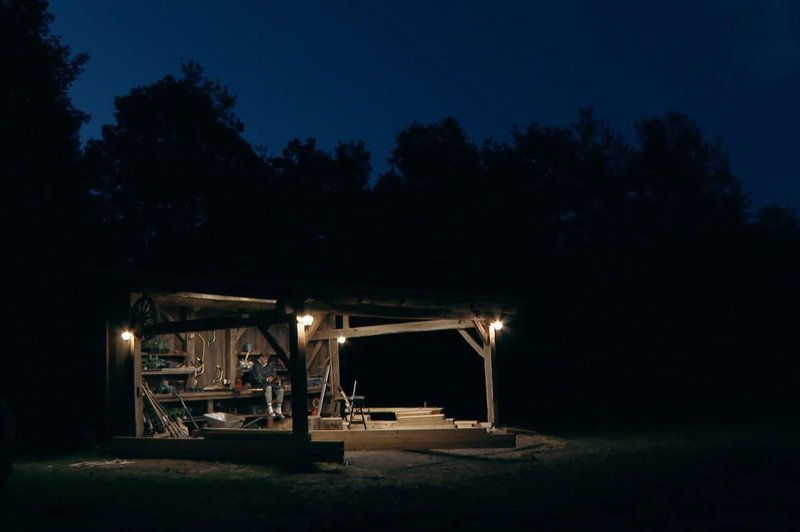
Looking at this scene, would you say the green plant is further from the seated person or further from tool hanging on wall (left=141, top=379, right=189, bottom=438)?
the seated person

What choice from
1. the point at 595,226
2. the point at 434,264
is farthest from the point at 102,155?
the point at 595,226

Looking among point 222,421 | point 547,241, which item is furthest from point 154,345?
point 547,241

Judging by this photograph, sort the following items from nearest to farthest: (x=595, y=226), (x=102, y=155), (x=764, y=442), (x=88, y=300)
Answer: (x=764, y=442)
(x=88, y=300)
(x=102, y=155)
(x=595, y=226)

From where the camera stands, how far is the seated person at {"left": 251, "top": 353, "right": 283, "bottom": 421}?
632 inches

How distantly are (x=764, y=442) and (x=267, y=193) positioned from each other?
16851 millimetres

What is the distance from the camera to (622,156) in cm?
2656

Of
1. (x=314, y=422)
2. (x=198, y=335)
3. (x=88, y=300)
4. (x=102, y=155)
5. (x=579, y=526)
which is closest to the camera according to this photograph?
(x=579, y=526)

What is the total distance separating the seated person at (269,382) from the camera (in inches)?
632

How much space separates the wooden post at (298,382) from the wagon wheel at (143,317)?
123 inches

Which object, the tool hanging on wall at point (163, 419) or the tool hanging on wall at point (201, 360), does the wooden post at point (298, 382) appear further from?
the tool hanging on wall at point (201, 360)

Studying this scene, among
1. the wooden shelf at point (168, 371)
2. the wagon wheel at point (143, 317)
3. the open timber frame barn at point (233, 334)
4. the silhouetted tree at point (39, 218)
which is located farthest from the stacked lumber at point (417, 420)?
the silhouetted tree at point (39, 218)

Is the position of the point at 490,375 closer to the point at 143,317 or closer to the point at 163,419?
the point at 163,419

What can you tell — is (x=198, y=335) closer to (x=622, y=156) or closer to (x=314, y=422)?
(x=314, y=422)

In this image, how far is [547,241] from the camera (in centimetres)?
2522
